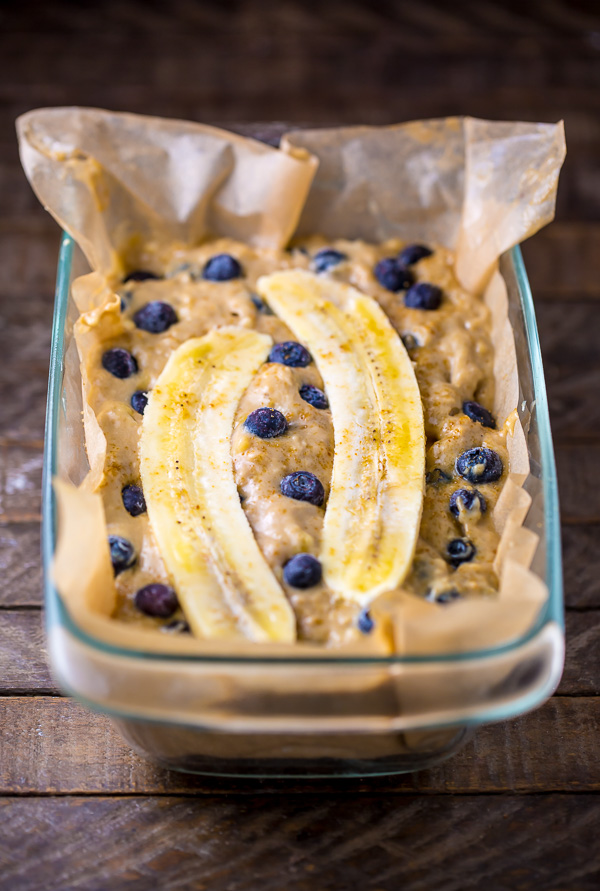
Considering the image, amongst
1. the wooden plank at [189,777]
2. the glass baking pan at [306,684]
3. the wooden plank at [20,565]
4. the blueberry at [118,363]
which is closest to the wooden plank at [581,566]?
the wooden plank at [189,777]

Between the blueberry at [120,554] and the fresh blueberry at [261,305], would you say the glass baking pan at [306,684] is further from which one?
the fresh blueberry at [261,305]

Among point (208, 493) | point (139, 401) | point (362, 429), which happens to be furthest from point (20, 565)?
point (362, 429)

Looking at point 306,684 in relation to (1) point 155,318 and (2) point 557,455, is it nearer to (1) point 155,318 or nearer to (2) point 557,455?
(1) point 155,318

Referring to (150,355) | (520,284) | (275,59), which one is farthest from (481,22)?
(150,355)

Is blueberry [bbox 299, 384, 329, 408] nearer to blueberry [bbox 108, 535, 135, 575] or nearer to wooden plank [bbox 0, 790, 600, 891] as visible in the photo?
blueberry [bbox 108, 535, 135, 575]

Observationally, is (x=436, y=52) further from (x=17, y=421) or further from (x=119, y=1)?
(x=17, y=421)

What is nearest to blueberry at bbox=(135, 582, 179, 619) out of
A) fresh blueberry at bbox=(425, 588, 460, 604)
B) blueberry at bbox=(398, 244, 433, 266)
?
fresh blueberry at bbox=(425, 588, 460, 604)
